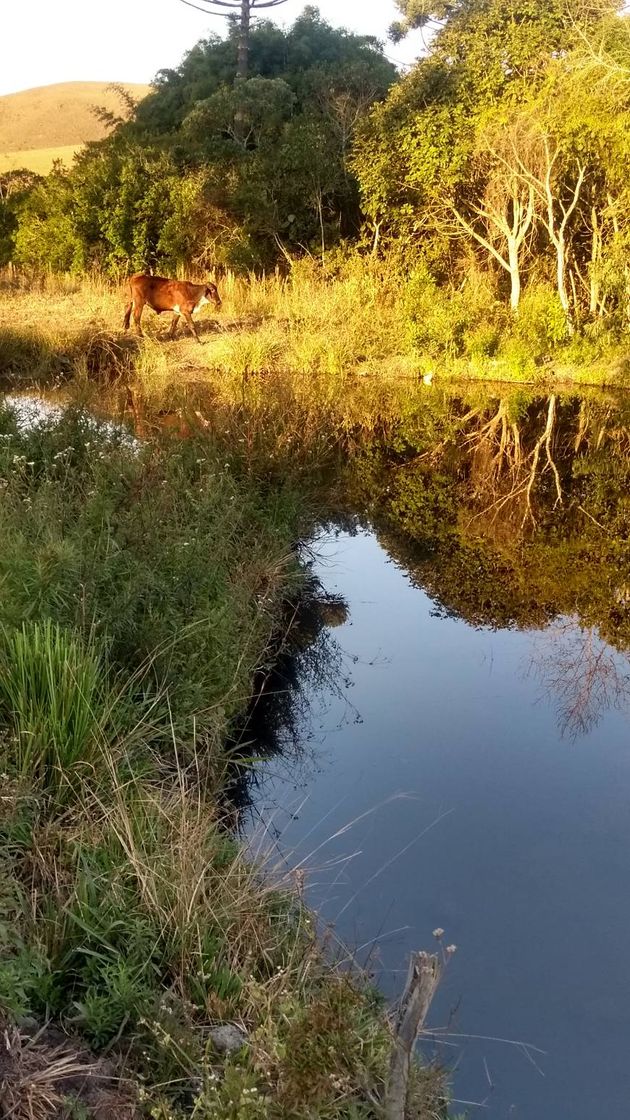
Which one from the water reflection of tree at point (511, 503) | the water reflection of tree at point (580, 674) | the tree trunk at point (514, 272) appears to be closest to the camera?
the water reflection of tree at point (580, 674)

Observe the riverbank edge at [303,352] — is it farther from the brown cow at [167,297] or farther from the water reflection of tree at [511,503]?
the water reflection of tree at [511,503]

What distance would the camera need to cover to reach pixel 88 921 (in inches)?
96.8

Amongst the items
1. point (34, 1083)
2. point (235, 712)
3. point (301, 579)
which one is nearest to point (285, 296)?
point (301, 579)

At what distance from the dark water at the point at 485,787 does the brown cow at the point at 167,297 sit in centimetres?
829

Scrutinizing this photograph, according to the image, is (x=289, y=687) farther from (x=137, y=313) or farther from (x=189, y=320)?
(x=137, y=313)

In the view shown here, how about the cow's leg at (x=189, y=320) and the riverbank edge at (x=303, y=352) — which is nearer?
the riverbank edge at (x=303, y=352)

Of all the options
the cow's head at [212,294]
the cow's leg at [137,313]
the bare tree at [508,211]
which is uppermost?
the bare tree at [508,211]

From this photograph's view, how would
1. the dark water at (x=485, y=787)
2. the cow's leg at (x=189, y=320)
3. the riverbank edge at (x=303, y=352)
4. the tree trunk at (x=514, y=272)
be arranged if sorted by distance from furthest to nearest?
the cow's leg at (x=189, y=320)
the tree trunk at (x=514, y=272)
the riverbank edge at (x=303, y=352)
the dark water at (x=485, y=787)

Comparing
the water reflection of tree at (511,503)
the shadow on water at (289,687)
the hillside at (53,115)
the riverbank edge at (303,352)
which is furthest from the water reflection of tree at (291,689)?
the hillside at (53,115)

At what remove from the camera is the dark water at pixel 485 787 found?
2.81m

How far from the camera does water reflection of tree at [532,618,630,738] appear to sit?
477 centimetres

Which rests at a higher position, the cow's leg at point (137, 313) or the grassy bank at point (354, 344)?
the cow's leg at point (137, 313)

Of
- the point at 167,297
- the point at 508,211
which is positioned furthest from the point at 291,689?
the point at 508,211

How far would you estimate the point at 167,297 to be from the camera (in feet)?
47.8
